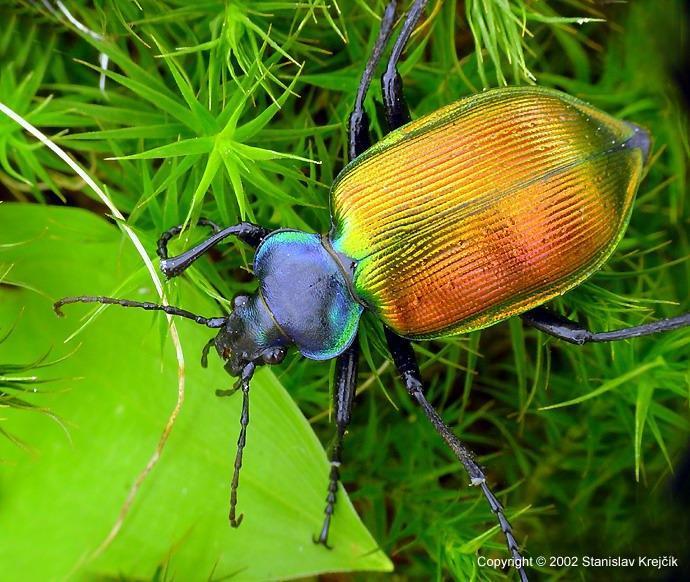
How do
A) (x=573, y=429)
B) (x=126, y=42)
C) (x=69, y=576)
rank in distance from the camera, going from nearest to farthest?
(x=69, y=576) < (x=126, y=42) < (x=573, y=429)

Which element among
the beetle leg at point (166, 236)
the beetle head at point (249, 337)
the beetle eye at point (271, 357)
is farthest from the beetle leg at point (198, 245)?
the beetle eye at point (271, 357)

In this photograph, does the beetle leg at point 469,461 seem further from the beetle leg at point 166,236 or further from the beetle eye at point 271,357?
the beetle leg at point 166,236

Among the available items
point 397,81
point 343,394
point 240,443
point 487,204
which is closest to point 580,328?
point 487,204

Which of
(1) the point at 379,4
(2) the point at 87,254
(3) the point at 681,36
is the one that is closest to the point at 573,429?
(3) the point at 681,36

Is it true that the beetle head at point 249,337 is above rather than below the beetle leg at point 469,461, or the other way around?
above

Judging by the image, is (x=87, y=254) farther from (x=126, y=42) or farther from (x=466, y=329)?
(x=466, y=329)

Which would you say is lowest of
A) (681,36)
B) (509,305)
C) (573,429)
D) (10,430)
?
(573,429)
